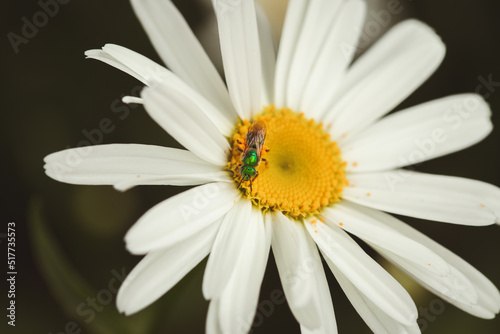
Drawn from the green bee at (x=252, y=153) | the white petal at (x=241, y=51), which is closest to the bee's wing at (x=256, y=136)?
the green bee at (x=252, y=153)

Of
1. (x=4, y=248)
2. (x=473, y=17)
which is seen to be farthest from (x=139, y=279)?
(x=473, y=17)

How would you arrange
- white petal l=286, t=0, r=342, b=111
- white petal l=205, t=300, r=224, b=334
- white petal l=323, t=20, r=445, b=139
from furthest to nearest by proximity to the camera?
white petal l=323, t=20, r=445, b=139 → white petal l=286, t=0, r=342, b=111 → white petal l=205, t=300, r=224, b=334

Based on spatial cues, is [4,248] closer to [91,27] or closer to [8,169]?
[8,169]

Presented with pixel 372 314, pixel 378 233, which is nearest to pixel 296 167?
pixel 378 233

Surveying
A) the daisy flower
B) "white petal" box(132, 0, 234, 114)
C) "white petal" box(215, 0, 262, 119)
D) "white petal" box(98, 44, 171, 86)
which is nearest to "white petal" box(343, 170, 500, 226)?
the daisy flower

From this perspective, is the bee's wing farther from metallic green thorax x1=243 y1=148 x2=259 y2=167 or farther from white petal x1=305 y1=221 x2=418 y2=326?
white petal x1=305 y1=221 x2=418 y2=326

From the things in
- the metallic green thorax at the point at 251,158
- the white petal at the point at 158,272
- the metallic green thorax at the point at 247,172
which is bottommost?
the white petal at the point at 158,272

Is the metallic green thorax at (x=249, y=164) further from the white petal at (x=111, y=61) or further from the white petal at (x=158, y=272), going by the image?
the white petal at (x=111, y=61)
